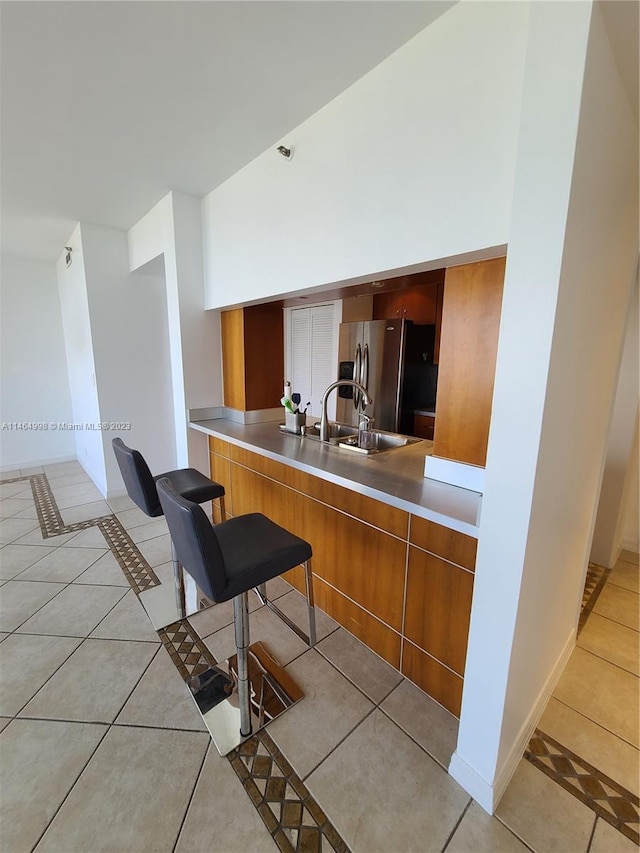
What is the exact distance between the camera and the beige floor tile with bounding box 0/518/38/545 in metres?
→ 3.05

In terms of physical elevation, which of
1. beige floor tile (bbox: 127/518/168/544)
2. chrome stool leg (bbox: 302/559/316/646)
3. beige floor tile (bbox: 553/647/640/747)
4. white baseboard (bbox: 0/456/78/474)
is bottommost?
beige floor tile (bbox: 553/647/640/747)

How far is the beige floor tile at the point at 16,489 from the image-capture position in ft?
13.1

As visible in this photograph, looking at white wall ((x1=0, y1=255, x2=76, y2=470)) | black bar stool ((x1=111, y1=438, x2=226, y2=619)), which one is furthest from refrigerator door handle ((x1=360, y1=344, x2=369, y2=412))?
white wall ((x1=0, y1=255, x2=76, y2=470))

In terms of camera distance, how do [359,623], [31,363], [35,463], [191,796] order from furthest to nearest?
[35,463] → [31,363] → [359,623] → [191,796]

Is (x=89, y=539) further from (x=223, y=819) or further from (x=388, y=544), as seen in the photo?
(x=388, y=544)

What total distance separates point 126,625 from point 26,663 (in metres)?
0.45

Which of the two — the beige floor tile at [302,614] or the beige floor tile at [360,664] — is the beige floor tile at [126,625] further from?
the beige floor tile at [360,664]

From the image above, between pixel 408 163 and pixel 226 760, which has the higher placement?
pixel 408 163

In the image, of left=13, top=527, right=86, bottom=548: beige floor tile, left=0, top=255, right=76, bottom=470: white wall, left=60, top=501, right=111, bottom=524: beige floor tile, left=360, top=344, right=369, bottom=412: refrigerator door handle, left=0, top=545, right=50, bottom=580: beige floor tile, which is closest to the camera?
left=0, top=545, right=50, bottom=580: beige floor tile

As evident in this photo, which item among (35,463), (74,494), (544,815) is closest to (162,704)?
(544,815)

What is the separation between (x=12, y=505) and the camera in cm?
370

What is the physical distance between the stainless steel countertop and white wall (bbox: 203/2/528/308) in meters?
0.92

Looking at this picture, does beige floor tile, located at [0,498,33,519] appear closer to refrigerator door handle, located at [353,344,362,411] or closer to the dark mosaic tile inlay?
the dark mosaic tile inlay

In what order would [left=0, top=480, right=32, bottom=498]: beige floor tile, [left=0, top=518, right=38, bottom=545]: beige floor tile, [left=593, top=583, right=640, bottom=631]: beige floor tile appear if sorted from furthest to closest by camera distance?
[left=0, top=480, right=32, bottom=498]: beige floor tile < [left=0, top=518, right=38, bottom=545]: beige floor tile < [left=593, top=583, right=640, bottom=631]: beige floor tile
